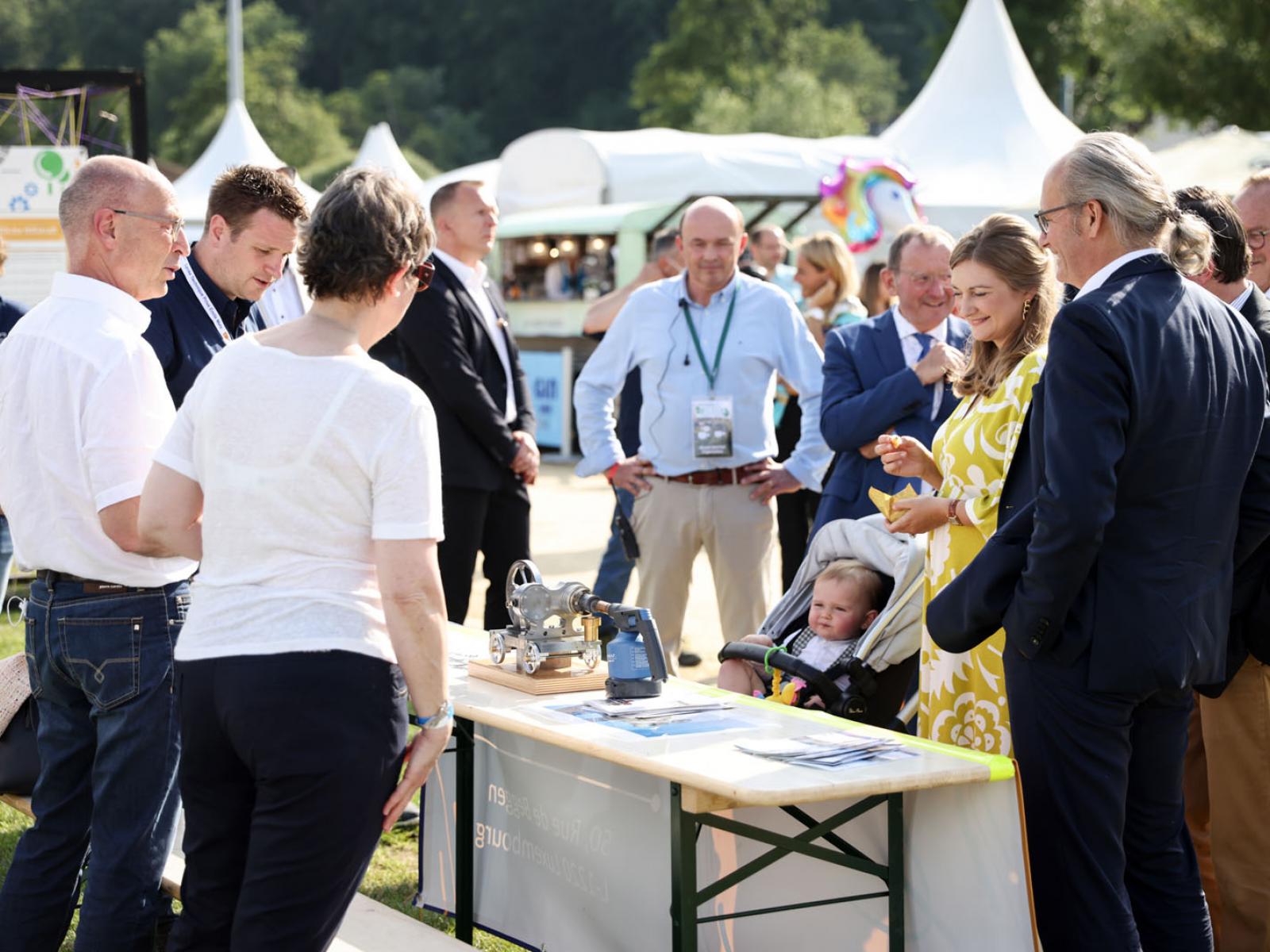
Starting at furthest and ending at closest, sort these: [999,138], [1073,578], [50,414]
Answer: [999,138] → [50,414] → [1073,578]

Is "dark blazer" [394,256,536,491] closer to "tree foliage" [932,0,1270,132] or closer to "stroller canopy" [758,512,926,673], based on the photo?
"stroller canopy" [758,512,926,673]

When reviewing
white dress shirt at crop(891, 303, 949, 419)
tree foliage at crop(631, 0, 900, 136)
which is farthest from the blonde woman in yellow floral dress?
tree foliage at crop(631, 0, 900, 136)

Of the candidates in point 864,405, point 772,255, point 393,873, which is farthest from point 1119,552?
point 772,255

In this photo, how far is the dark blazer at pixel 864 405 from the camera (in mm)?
4473

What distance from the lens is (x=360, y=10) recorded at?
241 feet

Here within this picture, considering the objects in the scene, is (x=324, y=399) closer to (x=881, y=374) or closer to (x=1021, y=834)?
(x=1021, y=834)

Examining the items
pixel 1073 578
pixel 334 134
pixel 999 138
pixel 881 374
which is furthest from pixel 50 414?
pixel 334 134

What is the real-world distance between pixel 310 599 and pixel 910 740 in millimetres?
1323

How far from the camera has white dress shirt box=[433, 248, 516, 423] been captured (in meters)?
5.16

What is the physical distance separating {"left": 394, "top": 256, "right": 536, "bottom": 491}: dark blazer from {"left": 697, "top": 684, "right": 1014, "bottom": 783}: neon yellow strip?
1873mm

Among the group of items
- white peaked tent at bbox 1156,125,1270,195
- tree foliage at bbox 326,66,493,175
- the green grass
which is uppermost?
tree foliage at bbox 326,66,493,175

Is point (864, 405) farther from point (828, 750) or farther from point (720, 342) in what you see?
point (828, 750)

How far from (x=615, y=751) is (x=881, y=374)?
2127 mm

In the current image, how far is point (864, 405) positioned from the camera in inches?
177
